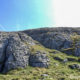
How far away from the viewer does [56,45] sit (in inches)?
3339

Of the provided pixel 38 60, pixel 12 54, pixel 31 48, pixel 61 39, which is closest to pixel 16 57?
pixel 12 54

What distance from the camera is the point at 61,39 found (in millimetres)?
88000

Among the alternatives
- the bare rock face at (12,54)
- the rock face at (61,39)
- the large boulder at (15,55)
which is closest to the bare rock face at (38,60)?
the bare rock face at (12,54)

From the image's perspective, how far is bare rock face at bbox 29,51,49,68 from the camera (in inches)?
2242

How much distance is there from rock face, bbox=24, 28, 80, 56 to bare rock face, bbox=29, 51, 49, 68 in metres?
20.5

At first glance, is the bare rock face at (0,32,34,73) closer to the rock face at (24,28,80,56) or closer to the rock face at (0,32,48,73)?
the rock face at (0,32,48,73)

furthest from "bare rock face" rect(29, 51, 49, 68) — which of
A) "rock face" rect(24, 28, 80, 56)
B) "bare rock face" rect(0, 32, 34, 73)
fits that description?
"rock face" rect(24, 28, 80, 56)

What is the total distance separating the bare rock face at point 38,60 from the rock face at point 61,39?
20471mm

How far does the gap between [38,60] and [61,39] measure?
3449 centimetres

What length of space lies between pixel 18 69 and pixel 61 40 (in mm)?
41977

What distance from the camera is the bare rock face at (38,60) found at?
57.0 metres

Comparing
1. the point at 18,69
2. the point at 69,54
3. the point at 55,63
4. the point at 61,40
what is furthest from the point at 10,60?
the point at 61,40

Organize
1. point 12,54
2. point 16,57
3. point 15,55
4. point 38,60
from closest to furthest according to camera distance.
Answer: point 38,60 < point 16,57 < point 15,55 < point 12,54

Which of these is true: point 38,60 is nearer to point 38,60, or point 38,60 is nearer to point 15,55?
point 38,60
